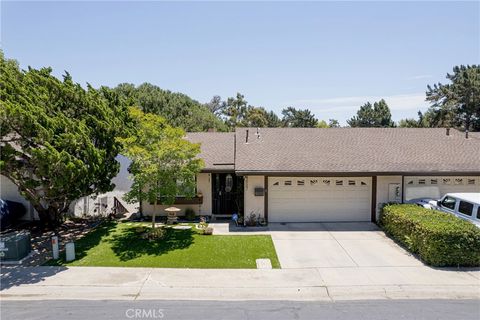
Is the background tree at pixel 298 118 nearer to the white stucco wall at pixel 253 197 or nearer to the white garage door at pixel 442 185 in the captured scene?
the white garage door at pixel 442 185

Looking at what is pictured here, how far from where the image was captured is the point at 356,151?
16.8 meters

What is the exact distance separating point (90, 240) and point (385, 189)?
12.0m

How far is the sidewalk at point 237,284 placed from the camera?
894 cm

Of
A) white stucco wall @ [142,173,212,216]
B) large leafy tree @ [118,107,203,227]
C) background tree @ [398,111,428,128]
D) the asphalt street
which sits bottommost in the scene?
the asphalt street

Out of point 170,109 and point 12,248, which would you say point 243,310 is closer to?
point 12,248

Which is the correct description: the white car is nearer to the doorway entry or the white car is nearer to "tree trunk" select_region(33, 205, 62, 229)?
the doorway entry

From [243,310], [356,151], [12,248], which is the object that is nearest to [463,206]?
[356,151]

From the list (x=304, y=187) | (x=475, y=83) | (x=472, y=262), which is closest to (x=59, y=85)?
(x=304, y=187)

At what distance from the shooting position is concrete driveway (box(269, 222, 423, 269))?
1111 cm

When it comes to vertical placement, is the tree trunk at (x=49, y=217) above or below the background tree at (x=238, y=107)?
below

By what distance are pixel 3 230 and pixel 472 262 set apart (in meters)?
16.8

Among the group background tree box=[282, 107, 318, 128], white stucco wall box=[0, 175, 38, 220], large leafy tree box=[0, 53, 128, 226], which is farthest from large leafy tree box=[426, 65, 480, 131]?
white stucco wall box=[0, 175, 38, 220]

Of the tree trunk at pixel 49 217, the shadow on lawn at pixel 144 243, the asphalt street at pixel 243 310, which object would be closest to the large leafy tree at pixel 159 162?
the shadow on lawn at pixel 144 243

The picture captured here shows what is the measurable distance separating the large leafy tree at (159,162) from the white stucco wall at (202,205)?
10.2ft
